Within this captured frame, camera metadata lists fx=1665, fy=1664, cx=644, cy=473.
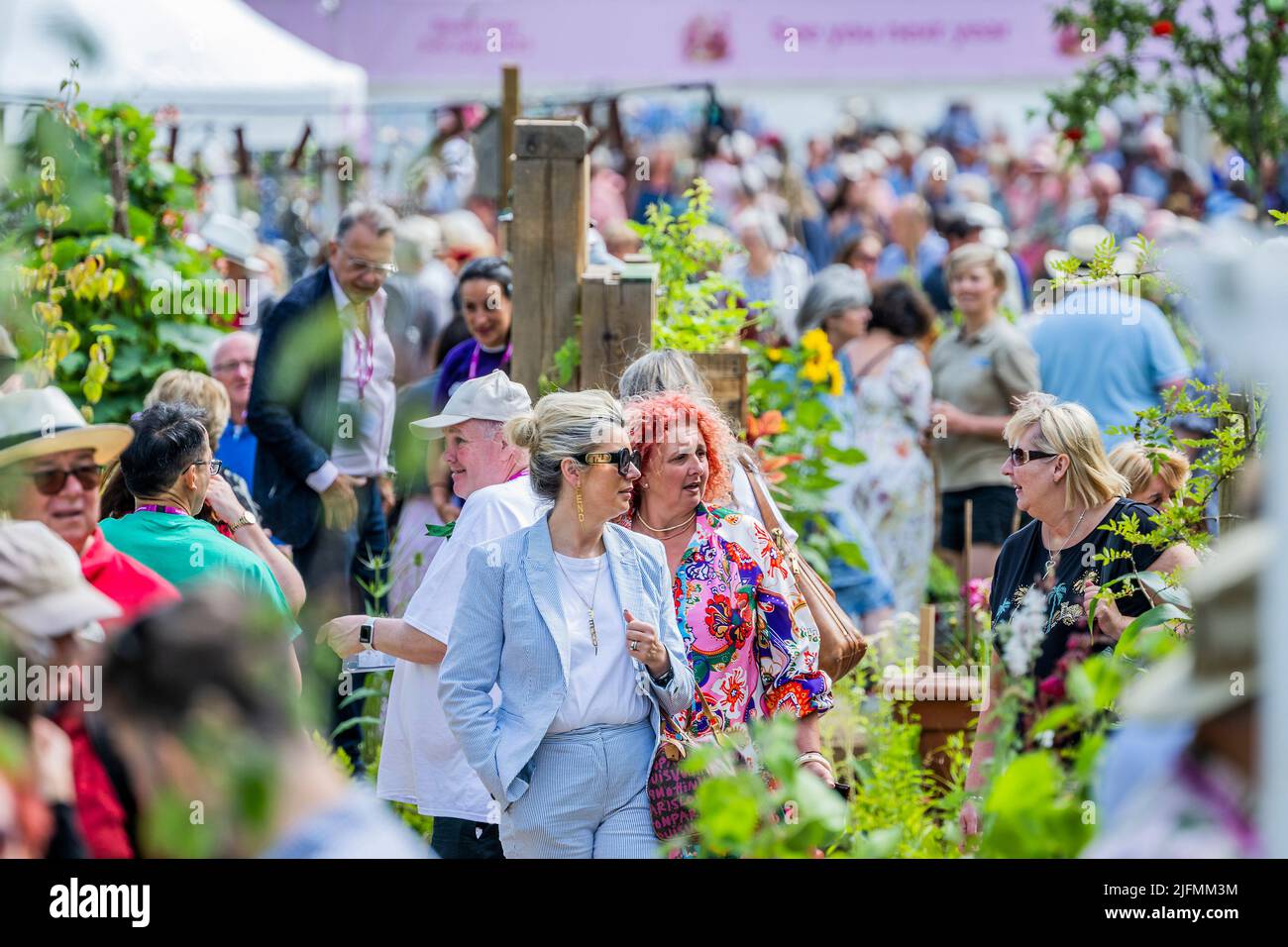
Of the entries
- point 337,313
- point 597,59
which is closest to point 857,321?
point 337,313

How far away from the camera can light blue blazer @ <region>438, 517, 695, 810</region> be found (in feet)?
11.3

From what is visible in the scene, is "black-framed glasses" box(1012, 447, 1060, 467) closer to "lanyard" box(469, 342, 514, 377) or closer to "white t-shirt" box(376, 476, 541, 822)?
"white t-shirt" box(376, 476, 541, 822)

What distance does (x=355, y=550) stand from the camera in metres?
5.97

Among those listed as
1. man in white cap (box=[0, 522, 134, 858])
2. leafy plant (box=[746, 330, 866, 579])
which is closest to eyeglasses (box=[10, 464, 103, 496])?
man in white cap (box=[0, 522, 134, 858])

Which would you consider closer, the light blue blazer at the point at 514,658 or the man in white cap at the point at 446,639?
the light blue blazer at the point at 514,658

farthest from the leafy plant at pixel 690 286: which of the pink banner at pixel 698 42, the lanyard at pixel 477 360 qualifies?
Answer: the pink banner at pixel 698 42

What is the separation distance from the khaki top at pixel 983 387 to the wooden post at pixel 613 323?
8.28ft

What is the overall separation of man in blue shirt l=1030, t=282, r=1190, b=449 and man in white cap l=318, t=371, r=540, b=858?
3.07 m

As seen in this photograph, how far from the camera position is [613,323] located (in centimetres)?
499

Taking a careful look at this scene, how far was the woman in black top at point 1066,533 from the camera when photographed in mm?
3930

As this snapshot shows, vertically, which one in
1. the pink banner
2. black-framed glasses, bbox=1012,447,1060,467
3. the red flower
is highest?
the pink banner

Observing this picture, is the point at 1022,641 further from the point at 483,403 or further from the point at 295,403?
the point at 295,403

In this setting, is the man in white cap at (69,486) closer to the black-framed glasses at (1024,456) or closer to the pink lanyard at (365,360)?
the black-framed glasses at (1024,456)

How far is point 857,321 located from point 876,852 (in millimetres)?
5250
